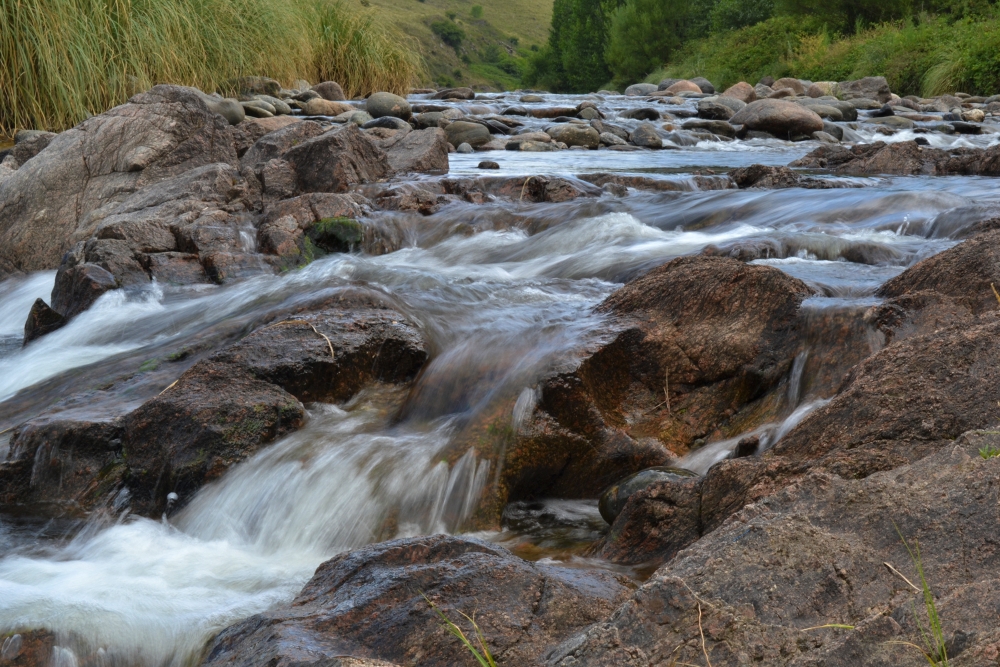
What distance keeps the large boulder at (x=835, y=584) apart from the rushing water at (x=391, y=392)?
1187mm

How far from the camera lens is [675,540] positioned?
2.66m

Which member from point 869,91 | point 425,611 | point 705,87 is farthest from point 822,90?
point 425,611

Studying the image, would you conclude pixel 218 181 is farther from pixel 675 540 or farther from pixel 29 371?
pixel 675 540

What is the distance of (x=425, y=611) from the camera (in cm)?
210

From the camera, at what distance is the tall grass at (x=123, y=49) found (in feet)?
32.8

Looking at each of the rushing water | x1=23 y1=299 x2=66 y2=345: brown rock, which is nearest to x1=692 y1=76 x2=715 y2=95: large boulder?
the rushing water

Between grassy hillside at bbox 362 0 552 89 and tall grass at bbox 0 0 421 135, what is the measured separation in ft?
265

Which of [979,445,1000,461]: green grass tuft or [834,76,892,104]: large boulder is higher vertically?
[979,445,1000,461]: green grass tuft

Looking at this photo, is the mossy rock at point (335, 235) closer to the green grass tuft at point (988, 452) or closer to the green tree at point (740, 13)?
the green grass tuft at point (988, 452)

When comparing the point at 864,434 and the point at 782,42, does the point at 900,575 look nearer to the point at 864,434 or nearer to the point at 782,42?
the point at 864,434

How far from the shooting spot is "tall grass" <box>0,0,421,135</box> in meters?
9.98

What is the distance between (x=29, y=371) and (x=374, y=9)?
14.3 m

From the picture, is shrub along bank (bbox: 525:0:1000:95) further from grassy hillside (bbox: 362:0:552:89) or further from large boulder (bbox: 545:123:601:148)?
grassy hillside (bbox: 362:0:552:89)

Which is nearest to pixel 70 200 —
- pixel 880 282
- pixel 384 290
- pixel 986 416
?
pixel 384 290
